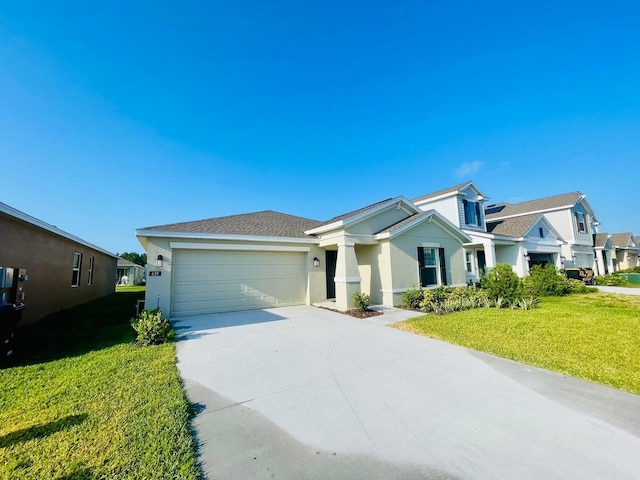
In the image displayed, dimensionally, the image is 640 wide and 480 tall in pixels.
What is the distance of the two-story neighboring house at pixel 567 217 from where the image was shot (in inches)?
797

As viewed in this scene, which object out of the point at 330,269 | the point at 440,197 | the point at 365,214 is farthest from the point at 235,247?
the point at 440,197

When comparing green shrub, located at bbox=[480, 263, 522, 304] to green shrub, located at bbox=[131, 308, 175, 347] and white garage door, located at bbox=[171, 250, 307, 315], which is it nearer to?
white garage door, located at bbox=[171, 250, 307, 315]

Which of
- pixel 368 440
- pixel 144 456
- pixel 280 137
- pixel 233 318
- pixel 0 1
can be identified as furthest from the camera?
pixel 280 137

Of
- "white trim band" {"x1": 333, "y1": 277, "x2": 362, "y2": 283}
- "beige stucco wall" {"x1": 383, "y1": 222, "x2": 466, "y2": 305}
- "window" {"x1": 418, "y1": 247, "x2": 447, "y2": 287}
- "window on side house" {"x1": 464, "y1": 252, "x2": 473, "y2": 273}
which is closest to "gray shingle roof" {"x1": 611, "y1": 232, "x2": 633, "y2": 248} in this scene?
"window on side house" {"x1": 464, "y1": 252, "x2": 473, "y2": 273}

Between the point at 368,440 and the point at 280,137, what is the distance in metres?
14.5

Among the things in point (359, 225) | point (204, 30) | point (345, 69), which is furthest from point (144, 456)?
point (345, 69)

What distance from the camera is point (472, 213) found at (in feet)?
56.1

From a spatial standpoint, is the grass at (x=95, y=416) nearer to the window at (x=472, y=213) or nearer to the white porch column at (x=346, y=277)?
the white porch column at (x=346, y=277)

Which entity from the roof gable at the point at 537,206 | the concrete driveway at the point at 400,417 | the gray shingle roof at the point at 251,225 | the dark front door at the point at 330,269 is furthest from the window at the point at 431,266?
the roof gable at the point at 537,206

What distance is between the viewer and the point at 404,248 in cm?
1082

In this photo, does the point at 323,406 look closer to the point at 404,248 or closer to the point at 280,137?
the point at 404,248

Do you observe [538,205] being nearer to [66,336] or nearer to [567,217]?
[567,217]

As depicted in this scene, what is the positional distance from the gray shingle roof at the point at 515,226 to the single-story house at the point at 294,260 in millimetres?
6689

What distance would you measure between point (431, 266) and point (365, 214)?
169 inches
